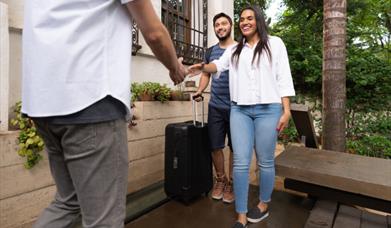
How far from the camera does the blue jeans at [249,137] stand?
7.31 ft

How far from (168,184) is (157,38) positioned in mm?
1962

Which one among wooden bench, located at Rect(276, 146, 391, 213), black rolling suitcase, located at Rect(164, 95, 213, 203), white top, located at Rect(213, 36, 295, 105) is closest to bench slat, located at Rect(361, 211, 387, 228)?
wooden bench, located at Rect(276, 146, 391, 213)

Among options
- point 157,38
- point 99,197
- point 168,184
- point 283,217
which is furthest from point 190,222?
point 157,38

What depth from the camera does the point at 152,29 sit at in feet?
3.29

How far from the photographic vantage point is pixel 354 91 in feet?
20.4

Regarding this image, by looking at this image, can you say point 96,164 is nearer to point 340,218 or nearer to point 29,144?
point 29,144

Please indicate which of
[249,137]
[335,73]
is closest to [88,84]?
[249,137]

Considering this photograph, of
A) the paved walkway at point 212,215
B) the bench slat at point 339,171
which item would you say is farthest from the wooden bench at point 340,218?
the bench slat at point 339,171

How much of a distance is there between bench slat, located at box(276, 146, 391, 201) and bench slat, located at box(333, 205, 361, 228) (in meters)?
0.37

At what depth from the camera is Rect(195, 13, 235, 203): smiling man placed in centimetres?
276

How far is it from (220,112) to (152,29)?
182 cm

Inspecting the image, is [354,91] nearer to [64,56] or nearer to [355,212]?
[355,212]

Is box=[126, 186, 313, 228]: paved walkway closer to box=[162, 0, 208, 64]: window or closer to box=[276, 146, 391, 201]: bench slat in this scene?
box=[276, 146, 391, 201]: bench slat

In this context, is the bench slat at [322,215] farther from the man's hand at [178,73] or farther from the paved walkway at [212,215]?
the man's hand at [178,73]
